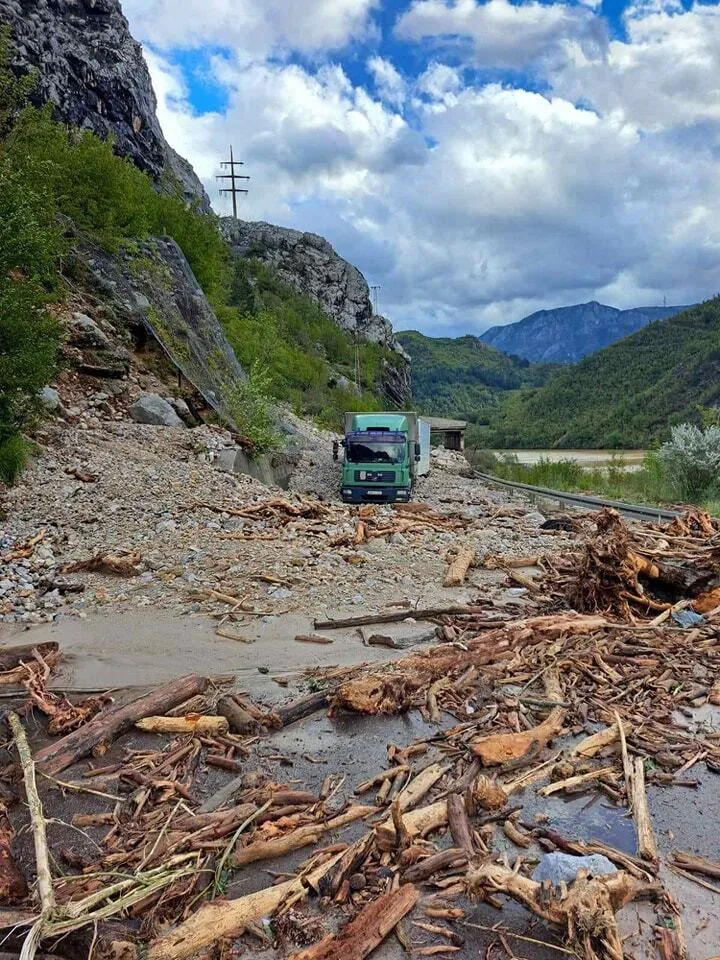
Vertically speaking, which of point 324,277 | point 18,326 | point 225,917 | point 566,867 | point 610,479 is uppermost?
point 324,277

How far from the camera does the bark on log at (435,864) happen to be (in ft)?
12.4

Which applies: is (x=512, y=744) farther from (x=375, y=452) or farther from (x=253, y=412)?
(x=253, y=412)

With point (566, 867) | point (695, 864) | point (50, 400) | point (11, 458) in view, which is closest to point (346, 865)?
point (566, 867)

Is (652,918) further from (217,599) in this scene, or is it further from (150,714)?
(217,599)

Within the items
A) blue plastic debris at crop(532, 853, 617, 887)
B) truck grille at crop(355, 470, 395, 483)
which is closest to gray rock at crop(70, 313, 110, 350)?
truck grille at crop(355, 470, 395, 483)

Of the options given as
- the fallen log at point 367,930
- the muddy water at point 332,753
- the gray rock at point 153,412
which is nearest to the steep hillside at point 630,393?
the gray rock at point 153,412

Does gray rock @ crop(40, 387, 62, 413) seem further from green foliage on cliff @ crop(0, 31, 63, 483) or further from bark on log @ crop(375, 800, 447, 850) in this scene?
bark on log @ crop(375, 800, 447, 850)

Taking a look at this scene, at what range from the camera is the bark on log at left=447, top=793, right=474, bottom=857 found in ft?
13.2

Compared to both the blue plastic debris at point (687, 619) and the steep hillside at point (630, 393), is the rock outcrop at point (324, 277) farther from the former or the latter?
the blue plastic debris at point (687, 619)

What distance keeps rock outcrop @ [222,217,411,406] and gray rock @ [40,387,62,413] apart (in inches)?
2842

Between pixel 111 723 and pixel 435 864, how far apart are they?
3.32 m

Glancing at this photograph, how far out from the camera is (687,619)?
27.5ft

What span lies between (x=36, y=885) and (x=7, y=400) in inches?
540

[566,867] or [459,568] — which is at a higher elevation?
[459,568]
